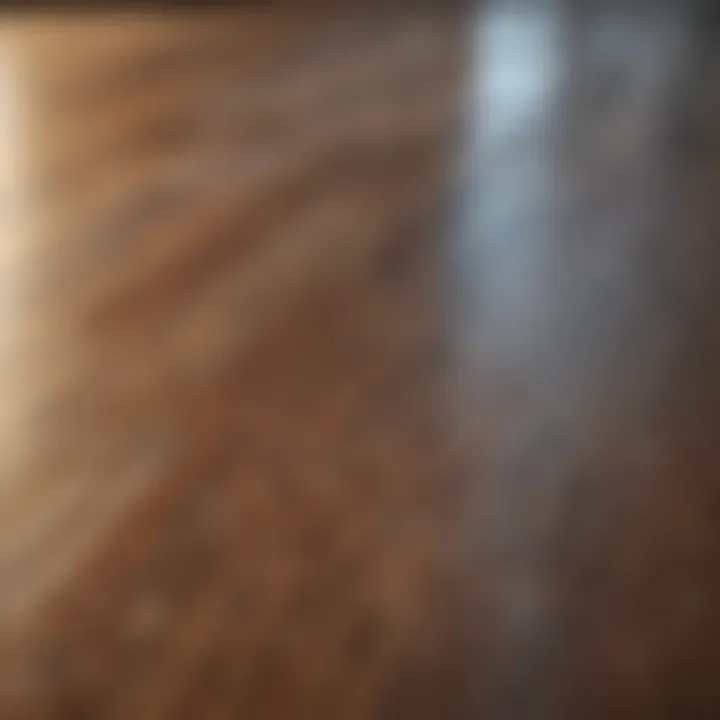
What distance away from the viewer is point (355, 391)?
5.61ft

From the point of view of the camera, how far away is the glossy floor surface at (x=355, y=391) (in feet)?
4.11

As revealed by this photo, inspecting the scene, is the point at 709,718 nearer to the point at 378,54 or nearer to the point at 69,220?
the point at 69,220

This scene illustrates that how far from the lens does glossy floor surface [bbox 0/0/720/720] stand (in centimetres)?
125

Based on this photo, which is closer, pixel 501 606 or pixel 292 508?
pixel 501 606

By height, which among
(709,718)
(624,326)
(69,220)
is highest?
(69,220)

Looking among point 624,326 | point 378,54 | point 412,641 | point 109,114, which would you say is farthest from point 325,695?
point 378,54

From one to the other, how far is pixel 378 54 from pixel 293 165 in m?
0.82

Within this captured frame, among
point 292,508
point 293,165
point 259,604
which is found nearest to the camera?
point 259,604

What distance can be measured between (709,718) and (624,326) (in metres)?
0.81

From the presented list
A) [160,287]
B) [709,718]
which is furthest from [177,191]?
[709,718]

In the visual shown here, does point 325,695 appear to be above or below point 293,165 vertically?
below

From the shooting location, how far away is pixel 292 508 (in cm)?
146

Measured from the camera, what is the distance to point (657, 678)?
48.4 inches

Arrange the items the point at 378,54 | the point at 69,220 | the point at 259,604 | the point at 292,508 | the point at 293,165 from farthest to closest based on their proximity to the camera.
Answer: the point at 378,54 < the point at 293,165 < the point at 69,220 < the point at 292,508 < the point at 259,604
